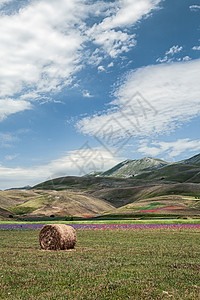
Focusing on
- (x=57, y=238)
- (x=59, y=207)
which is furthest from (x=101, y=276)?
(x=59, y=207)

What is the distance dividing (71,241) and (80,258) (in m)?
4.83

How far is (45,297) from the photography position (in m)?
9.56

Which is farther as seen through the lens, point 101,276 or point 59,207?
point 59,207

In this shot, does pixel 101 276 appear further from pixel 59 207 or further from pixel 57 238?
pixel 59 207

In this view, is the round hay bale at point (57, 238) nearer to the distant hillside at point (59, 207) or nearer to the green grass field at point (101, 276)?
the green grass field at point (101, 276)

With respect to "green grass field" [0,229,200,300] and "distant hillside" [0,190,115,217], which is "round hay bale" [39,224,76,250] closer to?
"green grass field" [0,229,200,300]

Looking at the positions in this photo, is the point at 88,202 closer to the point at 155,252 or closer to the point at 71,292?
the point at 155,252

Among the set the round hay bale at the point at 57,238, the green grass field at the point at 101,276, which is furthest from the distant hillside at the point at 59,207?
the green grass field at the point at 101,276

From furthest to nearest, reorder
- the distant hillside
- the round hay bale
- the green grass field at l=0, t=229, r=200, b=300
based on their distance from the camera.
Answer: the distant hillside < the round hay bale < the green grass field at l=0, t=229, r=200, b=300

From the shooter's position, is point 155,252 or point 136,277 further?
point 155,252

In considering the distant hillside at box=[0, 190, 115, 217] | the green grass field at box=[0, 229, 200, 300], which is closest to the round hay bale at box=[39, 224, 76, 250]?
the green grass field at box=[0, 229, 200, 300]

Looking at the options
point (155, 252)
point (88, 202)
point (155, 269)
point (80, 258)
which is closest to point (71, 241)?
point (80, 258)

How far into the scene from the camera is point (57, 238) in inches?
813

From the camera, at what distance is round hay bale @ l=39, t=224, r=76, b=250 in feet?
67.5
